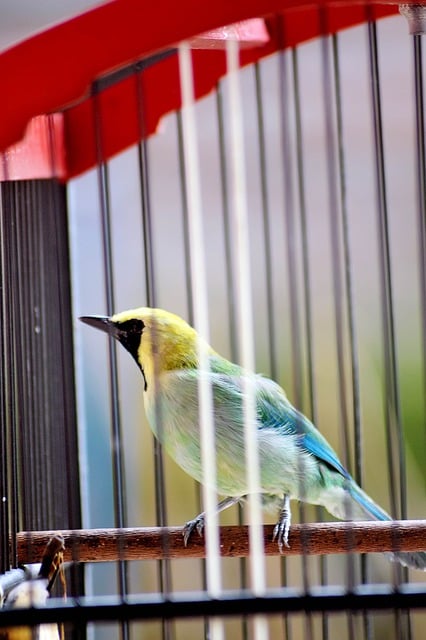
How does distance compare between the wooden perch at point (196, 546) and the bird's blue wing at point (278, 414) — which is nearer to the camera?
the wooden perch at point (196, 546)

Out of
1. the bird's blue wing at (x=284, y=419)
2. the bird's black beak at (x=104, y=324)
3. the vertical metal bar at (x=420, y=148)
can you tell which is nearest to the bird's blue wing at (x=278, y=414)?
the bird's blue wing at (x=284, y=419)

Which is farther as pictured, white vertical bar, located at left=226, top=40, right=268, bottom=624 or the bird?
the bird

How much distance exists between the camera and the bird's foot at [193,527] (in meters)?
0.76

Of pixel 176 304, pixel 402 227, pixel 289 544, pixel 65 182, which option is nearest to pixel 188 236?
pixel 65 182

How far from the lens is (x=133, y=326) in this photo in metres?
0.83

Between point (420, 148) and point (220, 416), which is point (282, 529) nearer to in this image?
point (220, 416)

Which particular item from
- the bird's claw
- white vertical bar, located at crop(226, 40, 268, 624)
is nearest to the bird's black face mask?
white vertical bar, located at crop(226, 40, 268, 624)

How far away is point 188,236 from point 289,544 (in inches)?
12.3

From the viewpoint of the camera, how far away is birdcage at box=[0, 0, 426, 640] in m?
0.52

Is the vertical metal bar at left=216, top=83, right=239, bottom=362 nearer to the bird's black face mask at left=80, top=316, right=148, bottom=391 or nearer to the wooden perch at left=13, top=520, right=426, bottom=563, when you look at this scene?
the bird's black face mask at left=80, top=316, right=148, bottom=391

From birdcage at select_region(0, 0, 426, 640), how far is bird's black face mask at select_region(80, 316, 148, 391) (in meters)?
0.03

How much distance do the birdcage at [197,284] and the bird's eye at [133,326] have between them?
4 cm

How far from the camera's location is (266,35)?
0.74m

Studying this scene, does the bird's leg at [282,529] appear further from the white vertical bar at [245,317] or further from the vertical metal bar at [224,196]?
the vertical metal bar at [224,196]
